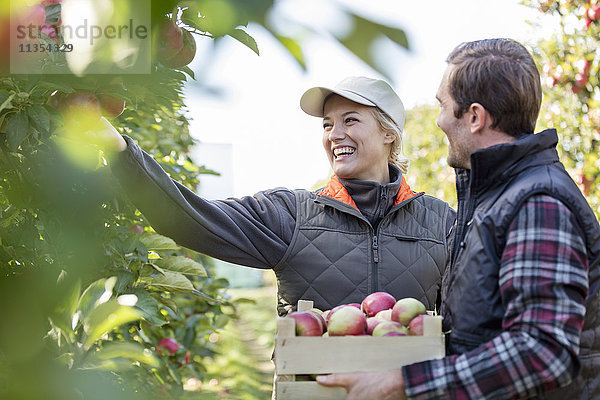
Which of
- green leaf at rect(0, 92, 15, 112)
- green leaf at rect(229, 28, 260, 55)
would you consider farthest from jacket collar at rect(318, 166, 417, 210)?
green leaf at rect(229, 28, 260, 55)

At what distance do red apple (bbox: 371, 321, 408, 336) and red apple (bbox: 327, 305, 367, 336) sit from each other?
0.04 meters

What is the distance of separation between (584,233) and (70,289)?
1.04m

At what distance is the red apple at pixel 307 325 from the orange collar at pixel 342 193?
2.33 feet

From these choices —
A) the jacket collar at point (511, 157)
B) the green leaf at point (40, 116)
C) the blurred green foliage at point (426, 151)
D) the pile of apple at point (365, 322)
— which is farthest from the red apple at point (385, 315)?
the blurred green foliage at point (426, 151)

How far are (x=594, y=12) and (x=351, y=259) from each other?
258 centimetres

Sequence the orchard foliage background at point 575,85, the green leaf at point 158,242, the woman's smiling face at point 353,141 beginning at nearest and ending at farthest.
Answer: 1. the green leaf at point 158,242
2. the woman's smiling face at point 353,141
3. the orchard foliage background at point 575,85

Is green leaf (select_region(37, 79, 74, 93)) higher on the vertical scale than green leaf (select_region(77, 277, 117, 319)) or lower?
higher

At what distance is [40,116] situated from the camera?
109 centimetres

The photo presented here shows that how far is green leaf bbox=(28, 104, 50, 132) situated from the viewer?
1088mm

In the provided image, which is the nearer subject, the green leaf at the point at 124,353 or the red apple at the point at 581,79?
the green leaf at the point at 124,353

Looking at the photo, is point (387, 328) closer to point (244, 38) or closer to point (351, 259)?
point (351, 259)

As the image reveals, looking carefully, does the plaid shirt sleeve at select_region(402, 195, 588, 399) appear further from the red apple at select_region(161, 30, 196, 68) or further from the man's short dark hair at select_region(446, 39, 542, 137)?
the red apple at select_region(161, 30, 196, 68)

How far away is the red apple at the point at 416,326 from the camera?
53.9 inches

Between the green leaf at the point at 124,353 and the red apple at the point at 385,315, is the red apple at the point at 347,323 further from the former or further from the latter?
the green leaf at the point at 124,353
